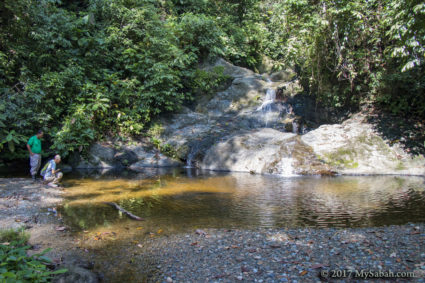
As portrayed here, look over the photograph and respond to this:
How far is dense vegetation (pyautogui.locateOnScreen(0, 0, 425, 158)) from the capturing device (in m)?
12.5

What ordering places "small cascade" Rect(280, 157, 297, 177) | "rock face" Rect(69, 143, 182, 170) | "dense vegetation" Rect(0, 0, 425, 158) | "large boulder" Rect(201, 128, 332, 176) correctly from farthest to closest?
"rock face" Rect(69, 143, 182, 170) → "dense vegetation" Rect(0, 0, 425, 158) → "large boulder" Rect(201, 128, 332, 176) → "small cascade" Rect(280, 157, 297, 177)

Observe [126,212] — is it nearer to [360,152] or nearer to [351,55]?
[360,152]

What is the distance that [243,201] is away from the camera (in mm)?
8016

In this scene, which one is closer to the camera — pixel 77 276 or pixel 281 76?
pixel 77 276

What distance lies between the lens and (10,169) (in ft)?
43.4

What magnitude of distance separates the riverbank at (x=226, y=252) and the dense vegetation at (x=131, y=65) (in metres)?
7.51

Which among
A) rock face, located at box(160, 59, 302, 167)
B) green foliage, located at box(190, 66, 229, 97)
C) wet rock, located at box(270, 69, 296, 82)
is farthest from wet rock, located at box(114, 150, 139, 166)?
wet rock, located at box(270, 69, 296, 82)

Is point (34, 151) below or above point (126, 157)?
above

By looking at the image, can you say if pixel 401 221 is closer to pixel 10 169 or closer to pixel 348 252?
pixel 348 252

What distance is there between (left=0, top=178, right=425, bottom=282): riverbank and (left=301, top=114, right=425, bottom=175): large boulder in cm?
658

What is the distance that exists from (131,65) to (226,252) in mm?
14373

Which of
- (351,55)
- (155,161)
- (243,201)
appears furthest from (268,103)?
(243,201)

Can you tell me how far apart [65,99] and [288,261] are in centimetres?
1377

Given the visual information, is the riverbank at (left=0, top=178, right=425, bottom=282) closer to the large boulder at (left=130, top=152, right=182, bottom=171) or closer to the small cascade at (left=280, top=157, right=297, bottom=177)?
the small cascade at (left=280, top=157, right=297, bottom=177)
